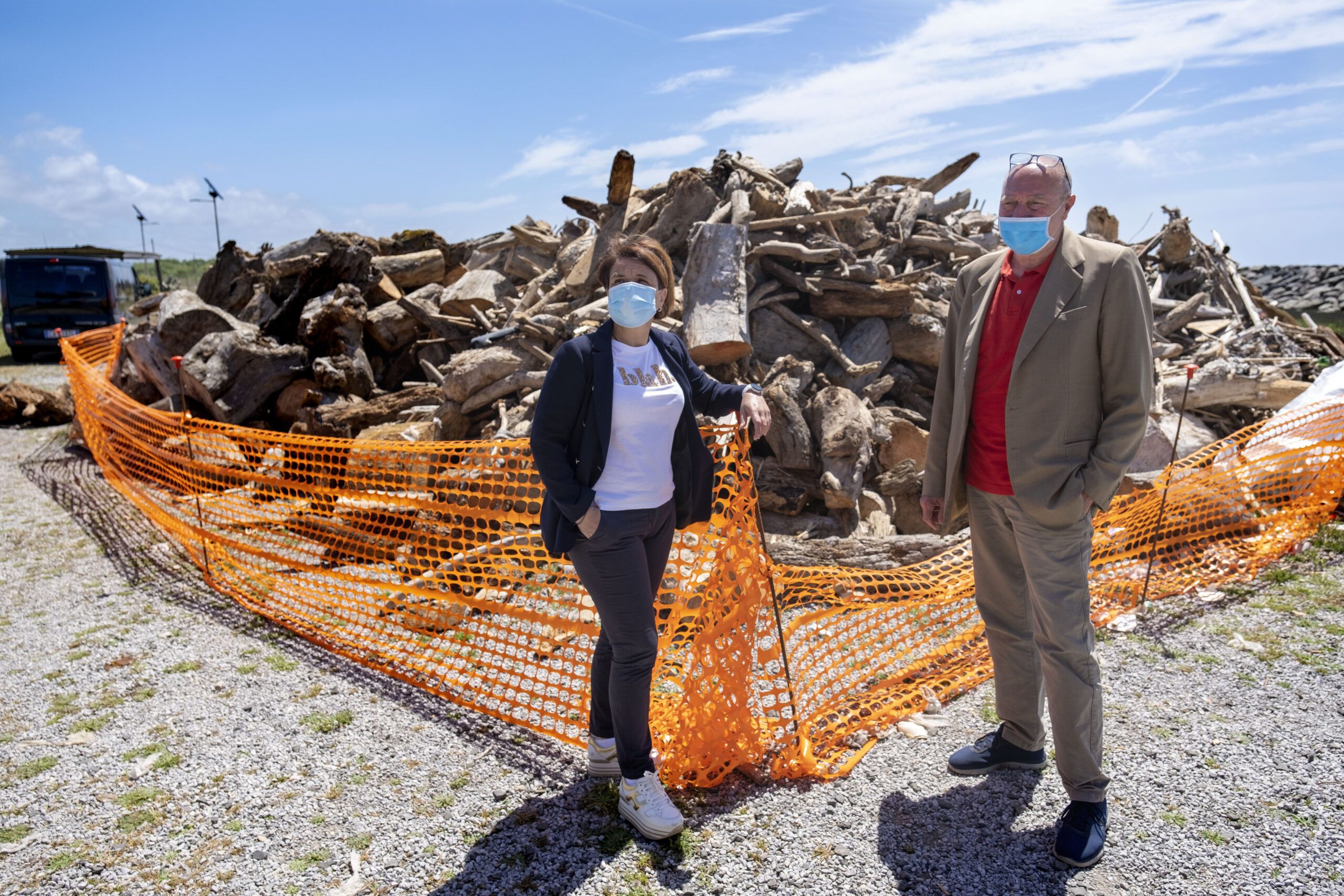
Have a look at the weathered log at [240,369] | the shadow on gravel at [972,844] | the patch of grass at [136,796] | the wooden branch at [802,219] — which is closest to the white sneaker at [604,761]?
the shadow on gravel at [972,844]

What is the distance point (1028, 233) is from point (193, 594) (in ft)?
19.2

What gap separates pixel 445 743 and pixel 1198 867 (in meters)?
3.05

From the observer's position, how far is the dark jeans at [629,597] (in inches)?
113

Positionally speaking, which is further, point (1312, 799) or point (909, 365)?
point (909, 365)

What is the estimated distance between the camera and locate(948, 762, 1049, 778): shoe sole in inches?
134

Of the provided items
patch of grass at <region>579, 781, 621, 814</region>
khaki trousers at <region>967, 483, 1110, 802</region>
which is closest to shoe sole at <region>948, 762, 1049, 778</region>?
khaki trousers at <region>967, 483, 1110, 802</region>

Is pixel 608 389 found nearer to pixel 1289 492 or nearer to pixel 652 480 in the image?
pixel 652 480

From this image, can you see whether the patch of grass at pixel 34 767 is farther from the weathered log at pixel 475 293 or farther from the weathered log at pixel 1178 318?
the weathered log at pixel 1178 318

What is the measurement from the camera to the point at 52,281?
16672 millimetres

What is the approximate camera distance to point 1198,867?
2865 mm

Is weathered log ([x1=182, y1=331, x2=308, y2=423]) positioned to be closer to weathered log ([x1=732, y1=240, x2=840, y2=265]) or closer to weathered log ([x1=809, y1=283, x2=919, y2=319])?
weathered log ([x1=732, y1=240, x2=840, y2=265])

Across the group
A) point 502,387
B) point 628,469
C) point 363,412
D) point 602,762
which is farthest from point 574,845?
point 363,412

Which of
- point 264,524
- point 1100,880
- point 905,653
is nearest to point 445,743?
point 905,653

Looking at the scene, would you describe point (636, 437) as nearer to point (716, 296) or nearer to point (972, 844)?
point (972, 844)
